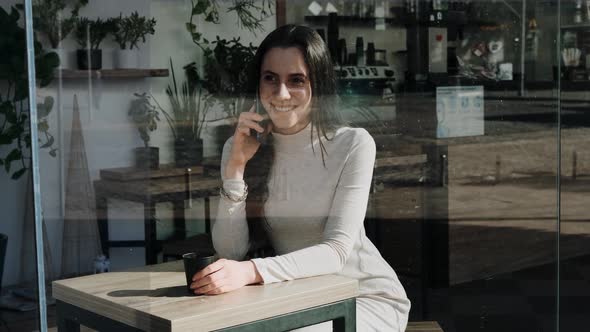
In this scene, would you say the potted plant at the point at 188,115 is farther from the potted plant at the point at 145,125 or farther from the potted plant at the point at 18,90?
the potted plant at the point at 18,90

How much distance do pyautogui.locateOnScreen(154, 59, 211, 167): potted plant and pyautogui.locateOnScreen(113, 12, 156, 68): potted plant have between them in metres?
0.08

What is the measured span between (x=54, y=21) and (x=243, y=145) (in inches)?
18.7

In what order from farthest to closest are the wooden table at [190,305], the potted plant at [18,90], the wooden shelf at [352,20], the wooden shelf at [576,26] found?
the wooden shelf at [576,26] < the wooden shelf at [352,20] < the potted plant at [18,90] < the wooden table at [190,305]

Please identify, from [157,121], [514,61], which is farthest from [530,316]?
[157,121]

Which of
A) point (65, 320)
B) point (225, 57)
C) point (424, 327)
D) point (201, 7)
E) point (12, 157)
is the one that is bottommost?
point (424, 327)

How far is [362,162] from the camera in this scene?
209cm

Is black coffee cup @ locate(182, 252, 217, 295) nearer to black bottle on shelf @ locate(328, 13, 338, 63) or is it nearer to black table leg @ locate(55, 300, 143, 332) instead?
black table leg @ locate(55, 300, 143, 332)

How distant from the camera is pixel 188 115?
2.00 metres

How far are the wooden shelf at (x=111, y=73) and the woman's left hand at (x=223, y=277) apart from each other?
0.43 meters

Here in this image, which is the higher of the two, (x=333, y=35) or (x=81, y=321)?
(x=333, y=35)

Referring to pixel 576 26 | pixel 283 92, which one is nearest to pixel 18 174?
pixel 283 92

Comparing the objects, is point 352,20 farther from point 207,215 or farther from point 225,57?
point 207,215

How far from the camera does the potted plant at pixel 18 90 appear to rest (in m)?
1.97

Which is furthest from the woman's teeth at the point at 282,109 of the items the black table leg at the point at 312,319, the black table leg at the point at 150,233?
the black table leg at the point at 312,319
